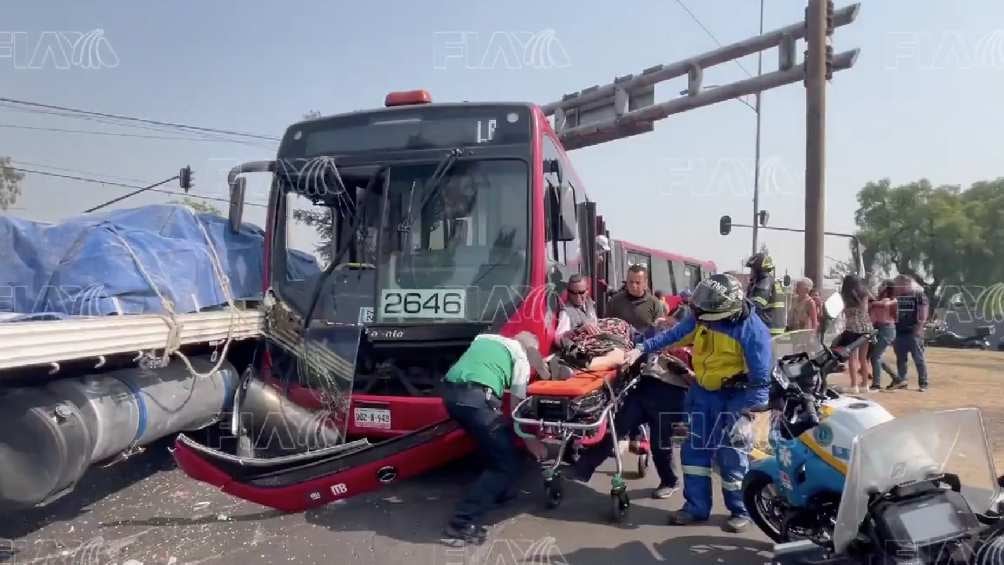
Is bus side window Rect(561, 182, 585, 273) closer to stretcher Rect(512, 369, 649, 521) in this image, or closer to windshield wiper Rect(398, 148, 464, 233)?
windshield wiper Rect(398, 148, 464, 233)

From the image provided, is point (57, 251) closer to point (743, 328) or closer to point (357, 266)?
point (357, 266)

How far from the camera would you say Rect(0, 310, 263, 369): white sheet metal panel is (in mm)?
3441

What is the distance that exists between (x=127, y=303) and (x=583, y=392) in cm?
309

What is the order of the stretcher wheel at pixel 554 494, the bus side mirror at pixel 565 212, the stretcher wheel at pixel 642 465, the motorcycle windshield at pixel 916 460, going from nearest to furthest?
the motorcycle windshield at pixel 916 460 → the stretcher wheel at pixel 554 494 → the bus side mirror at pixel 565 212 → the stretcher wheel at pixel 642 465

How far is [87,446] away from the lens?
3.86 meters

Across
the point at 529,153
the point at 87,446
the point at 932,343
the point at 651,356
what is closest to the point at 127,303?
the point at 87,446

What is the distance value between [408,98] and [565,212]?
1.74m

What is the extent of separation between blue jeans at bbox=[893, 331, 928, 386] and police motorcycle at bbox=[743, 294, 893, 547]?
6.94 metres

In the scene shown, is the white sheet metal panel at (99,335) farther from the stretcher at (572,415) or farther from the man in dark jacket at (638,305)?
the man in dark jacket at (638,305)

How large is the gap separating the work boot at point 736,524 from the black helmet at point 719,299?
1.33m

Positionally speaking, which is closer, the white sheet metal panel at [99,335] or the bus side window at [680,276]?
the white sheet metal panel at [99,335]

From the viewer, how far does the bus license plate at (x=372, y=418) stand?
5078 mm

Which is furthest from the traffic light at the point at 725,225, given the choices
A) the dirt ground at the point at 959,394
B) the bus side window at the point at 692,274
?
the dirt ground at the point at 959,394

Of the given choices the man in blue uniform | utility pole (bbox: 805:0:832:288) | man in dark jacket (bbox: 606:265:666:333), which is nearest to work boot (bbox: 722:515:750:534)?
the man in blue uniform
